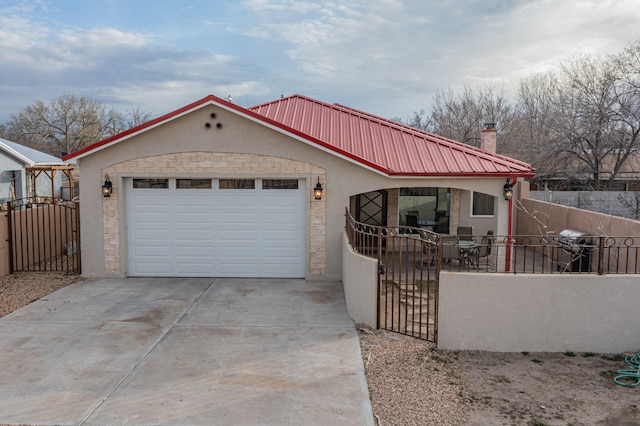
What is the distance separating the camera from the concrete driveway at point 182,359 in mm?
5559

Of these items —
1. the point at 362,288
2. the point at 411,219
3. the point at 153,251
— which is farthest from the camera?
the point at 411,219

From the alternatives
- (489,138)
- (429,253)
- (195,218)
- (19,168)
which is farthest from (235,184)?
(19,168)

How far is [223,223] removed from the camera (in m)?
12.2

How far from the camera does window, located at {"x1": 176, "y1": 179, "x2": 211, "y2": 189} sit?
1214cm

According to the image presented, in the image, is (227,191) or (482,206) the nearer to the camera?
(227,191)

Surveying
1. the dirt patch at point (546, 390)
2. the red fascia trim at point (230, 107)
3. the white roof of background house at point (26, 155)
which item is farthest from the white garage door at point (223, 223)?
the white roof of background house at point (26, 155)

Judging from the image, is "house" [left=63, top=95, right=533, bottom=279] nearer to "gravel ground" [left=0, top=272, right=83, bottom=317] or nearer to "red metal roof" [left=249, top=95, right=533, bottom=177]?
"red metal roof" [left=249, top=95, right=533, bottom=177]

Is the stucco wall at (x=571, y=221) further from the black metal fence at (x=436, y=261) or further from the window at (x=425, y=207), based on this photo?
the window at (x=425, y=207)

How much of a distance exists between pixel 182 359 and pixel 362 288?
10.8 feet

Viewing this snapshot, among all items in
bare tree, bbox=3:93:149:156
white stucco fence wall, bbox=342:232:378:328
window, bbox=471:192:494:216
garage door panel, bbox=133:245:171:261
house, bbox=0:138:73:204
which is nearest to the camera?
white stucco fence wall, bbox=342:232:378:328

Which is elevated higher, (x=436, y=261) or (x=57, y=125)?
(x=57, y=125)

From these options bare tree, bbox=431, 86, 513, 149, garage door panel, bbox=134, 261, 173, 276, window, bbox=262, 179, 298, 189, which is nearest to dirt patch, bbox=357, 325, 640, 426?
window, bbox=262, 179, 298, 189

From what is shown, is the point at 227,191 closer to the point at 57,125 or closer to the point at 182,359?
the point at 182,359

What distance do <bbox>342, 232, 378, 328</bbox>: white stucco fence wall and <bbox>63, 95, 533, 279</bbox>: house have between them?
9.01 feet
